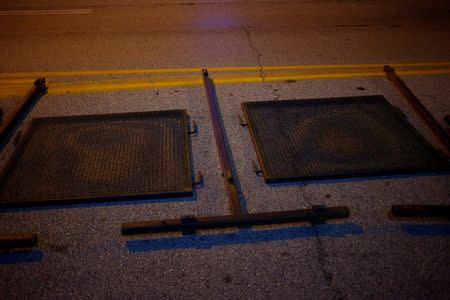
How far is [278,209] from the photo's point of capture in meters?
2.70

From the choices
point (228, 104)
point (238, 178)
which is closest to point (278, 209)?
point (238, 178)

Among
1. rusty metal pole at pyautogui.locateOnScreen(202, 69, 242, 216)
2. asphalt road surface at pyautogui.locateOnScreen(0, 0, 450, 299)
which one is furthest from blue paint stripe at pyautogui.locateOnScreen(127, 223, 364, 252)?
rusty metal pole at pyautogui.locateOnScreen(202, 69, 242, 216)

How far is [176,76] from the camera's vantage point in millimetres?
4742

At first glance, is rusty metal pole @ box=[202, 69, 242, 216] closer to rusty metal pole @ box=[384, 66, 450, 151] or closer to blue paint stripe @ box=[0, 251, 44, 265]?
blue paint stripe @ box=[0, 251, 44, 265]

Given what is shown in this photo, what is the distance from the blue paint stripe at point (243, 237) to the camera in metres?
2.42

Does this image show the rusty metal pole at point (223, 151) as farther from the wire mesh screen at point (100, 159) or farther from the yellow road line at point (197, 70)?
the yellow road line at point (197, 70)

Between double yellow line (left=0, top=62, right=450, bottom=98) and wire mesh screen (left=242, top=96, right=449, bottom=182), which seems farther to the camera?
double yellow line (left=0, top=62, right=450, bottom=98)

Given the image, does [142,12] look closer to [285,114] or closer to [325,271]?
[285,114]

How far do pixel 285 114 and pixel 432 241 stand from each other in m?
1.99

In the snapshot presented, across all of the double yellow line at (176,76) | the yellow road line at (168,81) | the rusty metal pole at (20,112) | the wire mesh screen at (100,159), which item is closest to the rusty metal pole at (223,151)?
the wire mesh screen at (100,159)

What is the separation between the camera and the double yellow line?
4.45 metres

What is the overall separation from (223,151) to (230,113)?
3.10ft

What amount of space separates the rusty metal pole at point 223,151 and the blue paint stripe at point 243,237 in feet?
0.68

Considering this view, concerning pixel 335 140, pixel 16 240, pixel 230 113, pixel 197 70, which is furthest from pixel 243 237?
pixel 197 70
